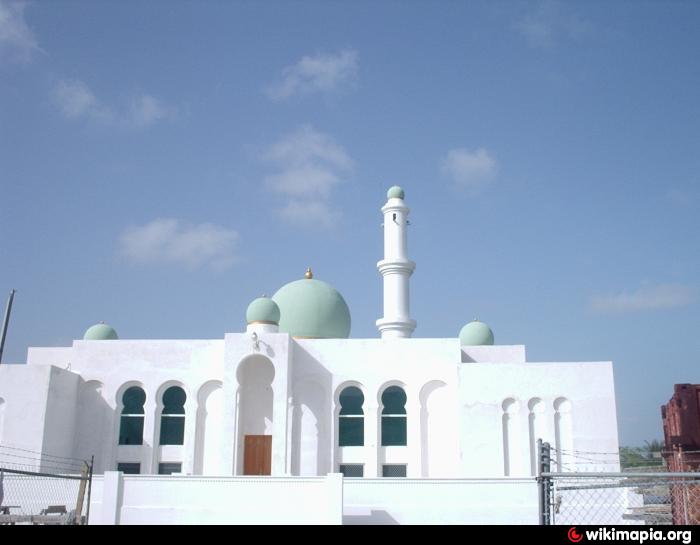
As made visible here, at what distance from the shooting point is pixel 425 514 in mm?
19312

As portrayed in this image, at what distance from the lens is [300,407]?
26.0m

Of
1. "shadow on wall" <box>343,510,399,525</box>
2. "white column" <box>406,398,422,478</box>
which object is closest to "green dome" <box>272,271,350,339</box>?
"white column" <box>406,398,422,478</box>

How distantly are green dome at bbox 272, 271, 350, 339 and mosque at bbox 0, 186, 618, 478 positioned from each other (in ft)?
5.51

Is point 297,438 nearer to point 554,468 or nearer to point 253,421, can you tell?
point 253,421

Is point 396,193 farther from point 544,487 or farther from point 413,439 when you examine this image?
point 544,487

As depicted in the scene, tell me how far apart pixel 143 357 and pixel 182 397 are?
6.78 ft

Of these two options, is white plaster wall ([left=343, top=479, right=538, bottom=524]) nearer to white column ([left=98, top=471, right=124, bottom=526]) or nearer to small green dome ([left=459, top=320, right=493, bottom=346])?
white column ([left=98, top=471, right=124, bottom=526])

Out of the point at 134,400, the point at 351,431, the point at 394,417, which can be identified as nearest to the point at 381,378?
the point at 394,417

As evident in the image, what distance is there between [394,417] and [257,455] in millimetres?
4921

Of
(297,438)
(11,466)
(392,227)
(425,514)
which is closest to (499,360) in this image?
(392,227)

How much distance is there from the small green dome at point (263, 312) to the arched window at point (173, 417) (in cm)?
365

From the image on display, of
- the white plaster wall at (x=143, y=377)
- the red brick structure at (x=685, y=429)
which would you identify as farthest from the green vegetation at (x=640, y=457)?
the white plaster wall at (x=143, y=377)

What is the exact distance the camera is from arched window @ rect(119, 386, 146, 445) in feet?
85.6
